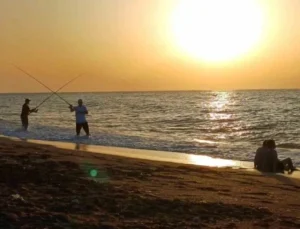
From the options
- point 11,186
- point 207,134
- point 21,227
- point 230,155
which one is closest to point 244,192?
point 11,186

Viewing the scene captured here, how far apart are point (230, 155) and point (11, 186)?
10418mm

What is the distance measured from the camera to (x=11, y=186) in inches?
258

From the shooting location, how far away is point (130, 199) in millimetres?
6340

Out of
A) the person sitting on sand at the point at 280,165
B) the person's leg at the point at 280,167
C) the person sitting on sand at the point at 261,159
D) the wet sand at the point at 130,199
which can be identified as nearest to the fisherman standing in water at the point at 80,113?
the person sitting on sand at the point at 261,159

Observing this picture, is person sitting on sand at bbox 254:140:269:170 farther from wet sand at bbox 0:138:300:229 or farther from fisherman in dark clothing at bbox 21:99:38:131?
fisherman in dark clothing at bbox 21:99:38:131

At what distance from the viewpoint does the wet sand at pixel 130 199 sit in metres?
5.27

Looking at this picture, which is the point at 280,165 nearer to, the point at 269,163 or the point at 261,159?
the point at 269,163

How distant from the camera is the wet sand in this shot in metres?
5.27

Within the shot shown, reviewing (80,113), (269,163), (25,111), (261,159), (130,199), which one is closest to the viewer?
(130,199)

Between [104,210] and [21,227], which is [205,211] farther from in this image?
[21,227]

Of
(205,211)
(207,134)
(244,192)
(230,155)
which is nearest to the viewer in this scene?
(205,211)

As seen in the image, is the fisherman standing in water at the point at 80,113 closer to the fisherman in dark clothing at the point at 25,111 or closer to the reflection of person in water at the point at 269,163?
the fisherman in dark clothing at the point at 25,111

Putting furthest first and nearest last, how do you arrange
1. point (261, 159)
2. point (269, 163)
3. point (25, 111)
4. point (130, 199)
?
point (25, 111)
point (261, 159)
point (269, 163)
point (130, 199)

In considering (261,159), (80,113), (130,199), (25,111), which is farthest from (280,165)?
(25,111)
